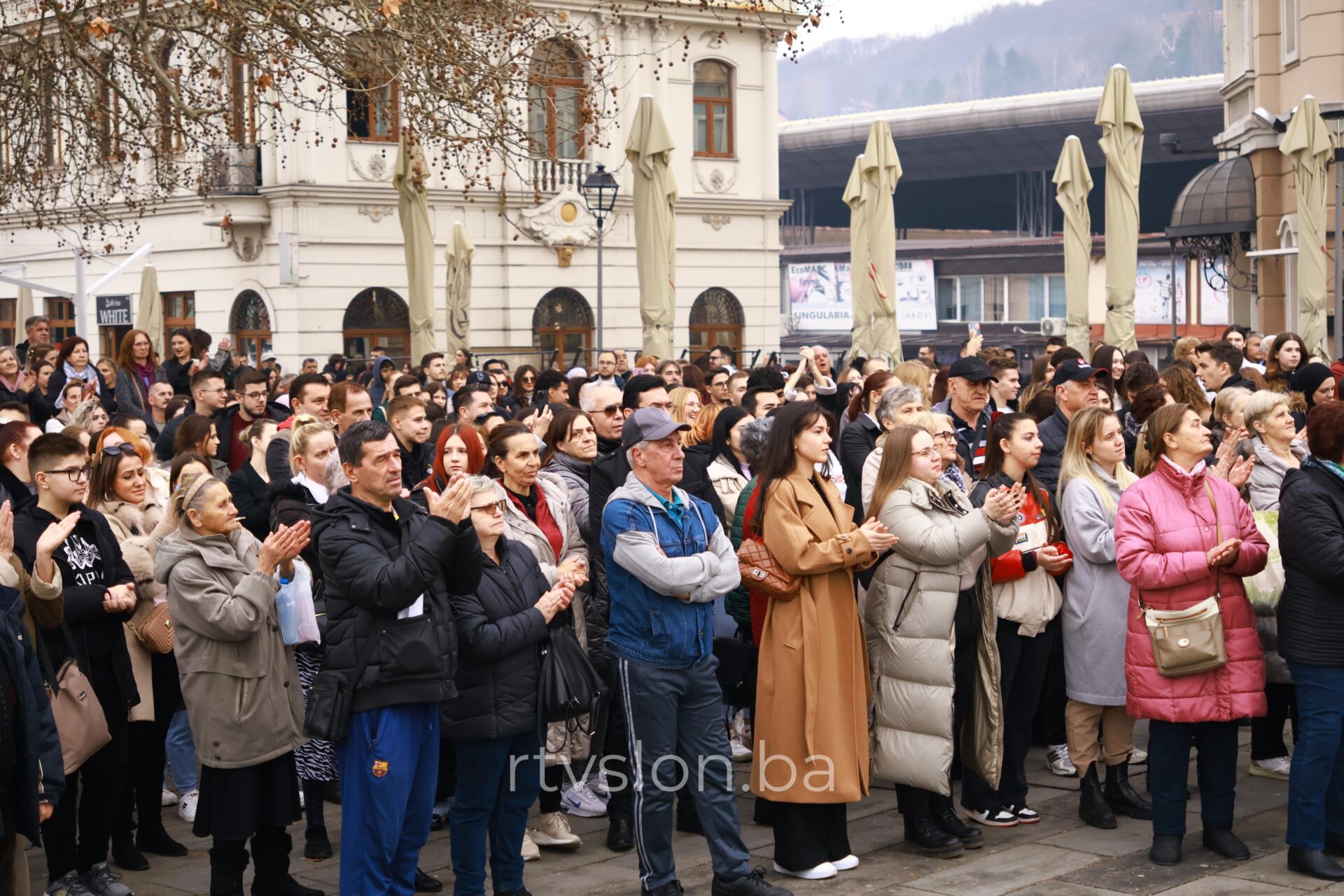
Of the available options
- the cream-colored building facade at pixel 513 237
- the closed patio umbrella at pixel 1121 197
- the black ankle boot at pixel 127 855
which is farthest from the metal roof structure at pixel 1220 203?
the black ankle boot at pixel 127 855

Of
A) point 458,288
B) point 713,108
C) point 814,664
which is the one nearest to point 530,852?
point 814,664

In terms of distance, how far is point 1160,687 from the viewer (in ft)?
23.1

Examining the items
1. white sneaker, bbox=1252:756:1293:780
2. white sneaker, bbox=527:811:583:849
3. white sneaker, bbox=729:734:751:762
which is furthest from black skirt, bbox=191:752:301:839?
white sneaker, bbox=1252:756:1293:780

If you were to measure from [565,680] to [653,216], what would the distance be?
564 inches

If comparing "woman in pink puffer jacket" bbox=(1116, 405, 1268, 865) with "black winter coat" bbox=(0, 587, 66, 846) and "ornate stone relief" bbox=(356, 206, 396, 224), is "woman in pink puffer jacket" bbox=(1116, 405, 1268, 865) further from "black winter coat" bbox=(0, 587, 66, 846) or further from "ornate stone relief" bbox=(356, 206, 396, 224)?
"ornate stone relief" bbox=(356, 206, 396, 224)

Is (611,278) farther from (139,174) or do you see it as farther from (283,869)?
(283,869)

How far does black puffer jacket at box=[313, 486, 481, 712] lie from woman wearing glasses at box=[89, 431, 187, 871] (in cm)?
157

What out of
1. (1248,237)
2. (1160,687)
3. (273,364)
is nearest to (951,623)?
(1160,687)

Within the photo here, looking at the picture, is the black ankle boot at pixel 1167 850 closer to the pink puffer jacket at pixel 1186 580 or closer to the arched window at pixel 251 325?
the pink puffer jacket at pixel 1186 580

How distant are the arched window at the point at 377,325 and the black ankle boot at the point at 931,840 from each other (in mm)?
24298

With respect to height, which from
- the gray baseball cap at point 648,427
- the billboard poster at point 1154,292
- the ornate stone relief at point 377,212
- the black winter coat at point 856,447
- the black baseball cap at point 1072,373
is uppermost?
the ornate stone relief at point 377,212

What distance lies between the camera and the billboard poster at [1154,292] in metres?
51.9

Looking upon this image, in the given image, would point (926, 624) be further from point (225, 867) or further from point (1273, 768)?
point (225, 867)

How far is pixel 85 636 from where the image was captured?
6887mm
